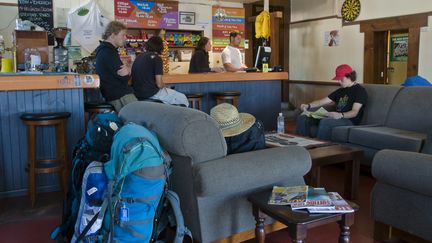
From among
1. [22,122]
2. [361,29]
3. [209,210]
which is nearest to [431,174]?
[209,210]

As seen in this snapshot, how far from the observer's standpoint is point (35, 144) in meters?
3.41

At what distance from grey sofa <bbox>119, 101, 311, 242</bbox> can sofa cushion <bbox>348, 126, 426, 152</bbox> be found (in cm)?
187

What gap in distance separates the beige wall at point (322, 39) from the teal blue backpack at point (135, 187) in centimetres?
584

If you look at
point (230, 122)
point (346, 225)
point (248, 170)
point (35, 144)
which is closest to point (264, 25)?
point (35, 144)

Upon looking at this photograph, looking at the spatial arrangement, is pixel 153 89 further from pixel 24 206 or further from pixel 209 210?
pixel 209 210

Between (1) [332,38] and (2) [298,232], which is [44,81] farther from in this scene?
(1) [332,38]

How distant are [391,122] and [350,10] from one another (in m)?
3.86

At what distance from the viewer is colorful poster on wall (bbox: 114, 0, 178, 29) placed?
7477 millimetres

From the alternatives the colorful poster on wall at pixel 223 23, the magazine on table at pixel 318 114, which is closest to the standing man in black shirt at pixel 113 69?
the magazine on table at pixel 318 114

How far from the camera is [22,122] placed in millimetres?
3621

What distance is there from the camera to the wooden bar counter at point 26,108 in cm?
355

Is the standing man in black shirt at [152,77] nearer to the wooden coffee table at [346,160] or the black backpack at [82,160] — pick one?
the wooden coffee table at [346,160]

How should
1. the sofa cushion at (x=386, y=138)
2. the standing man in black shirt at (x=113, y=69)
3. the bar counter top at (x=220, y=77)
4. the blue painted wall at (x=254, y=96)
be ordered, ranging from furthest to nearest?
1. the blue painted wall at (x=254, y=96)
2. the bar counter top at (x=220, y=77)
3. the standing man in black shirt at (x=113, y=69)
4. the sofa cushion at (x=386, y=138)

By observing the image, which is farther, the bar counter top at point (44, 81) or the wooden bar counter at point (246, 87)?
the wooden bar counter at point (246, 87)
